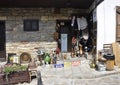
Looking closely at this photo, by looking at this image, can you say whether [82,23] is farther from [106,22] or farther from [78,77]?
[78,77]

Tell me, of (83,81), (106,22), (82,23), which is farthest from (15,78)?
(82,23)

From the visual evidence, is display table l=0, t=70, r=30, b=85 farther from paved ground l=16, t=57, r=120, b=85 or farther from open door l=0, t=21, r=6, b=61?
open door l=0, t=21, r=6, b=61

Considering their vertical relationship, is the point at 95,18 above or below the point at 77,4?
below

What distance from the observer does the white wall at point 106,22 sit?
10734 millimetres

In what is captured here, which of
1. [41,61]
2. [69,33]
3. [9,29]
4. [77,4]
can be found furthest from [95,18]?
[9,29]

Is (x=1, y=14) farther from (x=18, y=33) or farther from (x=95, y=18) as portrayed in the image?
(x=95, y=18)

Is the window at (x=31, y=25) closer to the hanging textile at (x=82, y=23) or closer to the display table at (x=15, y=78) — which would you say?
the hanging textile at (x=82, y=23)

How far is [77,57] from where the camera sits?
469 inches

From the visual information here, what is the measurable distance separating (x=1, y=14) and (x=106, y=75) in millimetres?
5738

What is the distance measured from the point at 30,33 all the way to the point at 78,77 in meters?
4.10

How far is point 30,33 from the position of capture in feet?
40.3

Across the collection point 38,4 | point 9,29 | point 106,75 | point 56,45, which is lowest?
point 106,75

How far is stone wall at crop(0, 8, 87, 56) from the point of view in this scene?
39.9 ft

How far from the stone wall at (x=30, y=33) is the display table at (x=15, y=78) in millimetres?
3411
